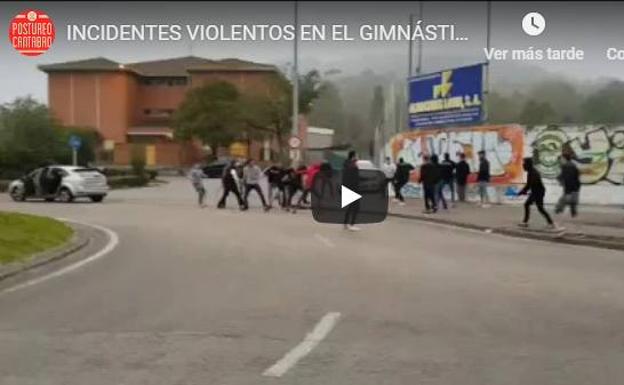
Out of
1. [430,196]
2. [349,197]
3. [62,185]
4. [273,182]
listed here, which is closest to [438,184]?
[430,196]

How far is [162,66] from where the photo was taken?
89.7m

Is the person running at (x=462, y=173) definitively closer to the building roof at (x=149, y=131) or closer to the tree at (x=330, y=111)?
the tree at (x=330, y=111)

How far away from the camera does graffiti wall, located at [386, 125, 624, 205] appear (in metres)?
26.8

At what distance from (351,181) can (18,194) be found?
1834 centimetres

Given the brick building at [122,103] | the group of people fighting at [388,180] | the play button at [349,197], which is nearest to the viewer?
the play button at [349,197]

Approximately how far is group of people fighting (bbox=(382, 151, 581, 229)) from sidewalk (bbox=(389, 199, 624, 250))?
396 millimetres

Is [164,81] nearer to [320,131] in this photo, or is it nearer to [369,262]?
[320,131]

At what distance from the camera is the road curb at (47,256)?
12.5 metres

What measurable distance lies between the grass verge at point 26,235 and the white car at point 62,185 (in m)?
14.1

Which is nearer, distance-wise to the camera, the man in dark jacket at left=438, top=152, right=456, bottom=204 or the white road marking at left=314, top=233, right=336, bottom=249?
the white road marking at left=314, top=233, right=336, bottom=249

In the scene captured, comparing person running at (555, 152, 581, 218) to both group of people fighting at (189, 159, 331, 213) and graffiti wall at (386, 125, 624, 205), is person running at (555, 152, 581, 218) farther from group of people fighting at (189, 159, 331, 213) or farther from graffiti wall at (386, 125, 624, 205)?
group of people fighting at (189, 159, 331, 213)

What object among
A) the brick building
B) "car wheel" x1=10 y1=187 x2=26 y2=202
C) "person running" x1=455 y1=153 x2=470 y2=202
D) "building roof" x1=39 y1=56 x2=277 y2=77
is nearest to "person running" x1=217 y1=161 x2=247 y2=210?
"person running" x1=455 y1=153 x2=470 y2=202

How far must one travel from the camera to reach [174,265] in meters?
13.6

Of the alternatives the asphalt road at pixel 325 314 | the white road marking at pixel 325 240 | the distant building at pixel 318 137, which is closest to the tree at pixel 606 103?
the white road marking at pixel 325 240
